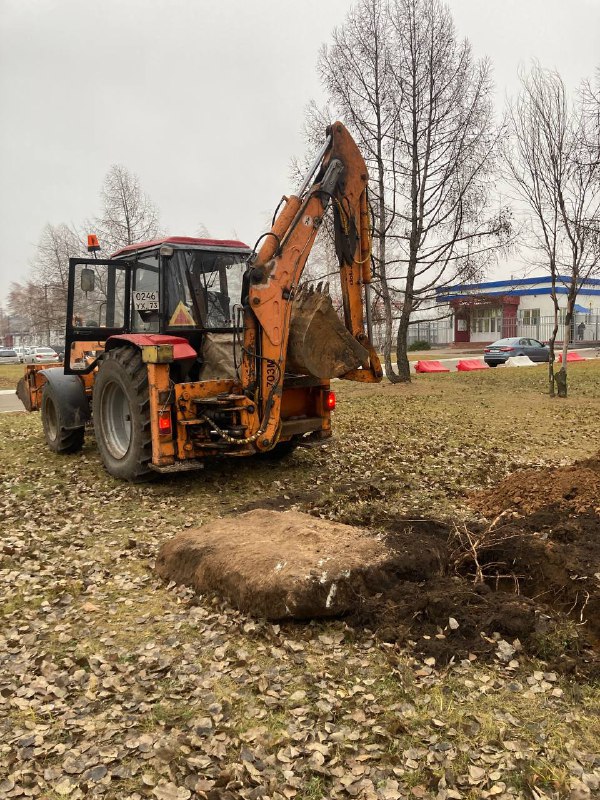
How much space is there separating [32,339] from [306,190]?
3361 inches

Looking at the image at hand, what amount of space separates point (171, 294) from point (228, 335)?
832 mm

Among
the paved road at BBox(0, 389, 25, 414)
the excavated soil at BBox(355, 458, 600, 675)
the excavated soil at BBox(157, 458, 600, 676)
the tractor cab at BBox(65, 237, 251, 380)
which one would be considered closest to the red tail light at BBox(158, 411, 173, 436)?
the tractor cab at BBox(65, 237, 251, 380)

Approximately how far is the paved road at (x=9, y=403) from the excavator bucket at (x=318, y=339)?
388 inches

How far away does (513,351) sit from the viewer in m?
29.9

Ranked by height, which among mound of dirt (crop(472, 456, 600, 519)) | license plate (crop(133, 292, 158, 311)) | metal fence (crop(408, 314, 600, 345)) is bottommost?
mound of dirt (crop(472, 456, 600, 519))

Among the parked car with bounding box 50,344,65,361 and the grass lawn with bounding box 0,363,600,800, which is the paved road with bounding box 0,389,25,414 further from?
the grass lawn with bounding box 0,363,600,800

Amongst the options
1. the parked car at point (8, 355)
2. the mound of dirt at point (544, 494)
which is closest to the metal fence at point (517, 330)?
the parked car at point (8, 355)

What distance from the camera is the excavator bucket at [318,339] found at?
277 inches

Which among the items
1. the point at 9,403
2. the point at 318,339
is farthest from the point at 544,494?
the point at 9,403

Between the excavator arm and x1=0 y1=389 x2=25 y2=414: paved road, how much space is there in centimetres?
966

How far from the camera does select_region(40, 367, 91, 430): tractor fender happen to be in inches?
352

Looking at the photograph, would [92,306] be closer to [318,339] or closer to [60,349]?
[318,339]

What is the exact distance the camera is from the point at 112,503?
23.3ft

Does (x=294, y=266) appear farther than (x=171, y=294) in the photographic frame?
No
